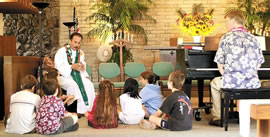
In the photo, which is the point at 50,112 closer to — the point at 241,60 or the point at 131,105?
the point at 131,105

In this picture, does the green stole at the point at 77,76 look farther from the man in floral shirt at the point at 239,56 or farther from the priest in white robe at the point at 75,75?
the man in floral shirt at the point at 239,56

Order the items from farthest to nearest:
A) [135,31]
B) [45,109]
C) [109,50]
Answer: [135,31] → [109,50] → [45,109]

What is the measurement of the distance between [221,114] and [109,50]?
4.87 meters

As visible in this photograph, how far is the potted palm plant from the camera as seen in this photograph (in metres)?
9.92

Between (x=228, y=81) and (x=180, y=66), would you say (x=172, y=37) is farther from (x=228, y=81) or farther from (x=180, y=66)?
(x=228, y=81)

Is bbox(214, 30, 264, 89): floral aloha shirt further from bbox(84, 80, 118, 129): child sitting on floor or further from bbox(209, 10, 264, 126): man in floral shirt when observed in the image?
bbox(84, 80, 118, 129): child sitting on floor

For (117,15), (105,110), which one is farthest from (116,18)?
(105,110)

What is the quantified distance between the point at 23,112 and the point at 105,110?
3.21 ft

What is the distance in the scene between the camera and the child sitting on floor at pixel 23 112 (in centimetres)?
481

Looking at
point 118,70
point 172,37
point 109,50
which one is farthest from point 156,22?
point 118,70

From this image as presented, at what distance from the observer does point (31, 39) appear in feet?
39.6

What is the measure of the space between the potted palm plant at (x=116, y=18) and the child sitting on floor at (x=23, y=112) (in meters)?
5.06

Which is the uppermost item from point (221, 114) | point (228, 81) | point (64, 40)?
point (64, 40)

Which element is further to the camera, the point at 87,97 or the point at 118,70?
the point at 118,70
